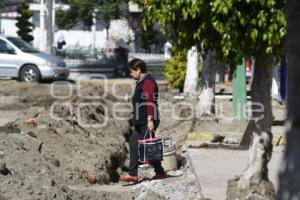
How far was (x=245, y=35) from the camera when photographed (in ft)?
20.5

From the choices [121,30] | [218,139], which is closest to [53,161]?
[218,139]

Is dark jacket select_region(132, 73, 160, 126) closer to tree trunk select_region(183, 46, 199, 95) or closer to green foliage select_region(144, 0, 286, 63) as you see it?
green foliage select_region(144, 0, 286, 63)

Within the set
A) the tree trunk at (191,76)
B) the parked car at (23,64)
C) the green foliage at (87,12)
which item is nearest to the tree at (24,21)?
the green foliage at (87,12)

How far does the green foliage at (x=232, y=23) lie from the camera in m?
6.13

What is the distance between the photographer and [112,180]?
10984 millimetres

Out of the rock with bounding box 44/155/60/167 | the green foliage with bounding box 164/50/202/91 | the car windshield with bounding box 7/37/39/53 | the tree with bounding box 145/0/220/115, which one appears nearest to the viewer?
the tree with bounding box 145/0/220/115

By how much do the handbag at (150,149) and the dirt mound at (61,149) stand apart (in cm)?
87

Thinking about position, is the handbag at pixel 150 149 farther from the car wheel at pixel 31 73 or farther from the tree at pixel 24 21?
the tree at pixel 24 21

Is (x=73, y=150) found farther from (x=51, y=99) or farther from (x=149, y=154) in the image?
(x=51, y=99)

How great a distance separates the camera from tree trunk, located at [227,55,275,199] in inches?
279

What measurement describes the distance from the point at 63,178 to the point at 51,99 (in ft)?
30.0

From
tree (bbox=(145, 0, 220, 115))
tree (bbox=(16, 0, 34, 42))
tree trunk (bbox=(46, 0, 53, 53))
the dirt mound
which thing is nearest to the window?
tree trunk (bbox=(46, 0, 53, 53))

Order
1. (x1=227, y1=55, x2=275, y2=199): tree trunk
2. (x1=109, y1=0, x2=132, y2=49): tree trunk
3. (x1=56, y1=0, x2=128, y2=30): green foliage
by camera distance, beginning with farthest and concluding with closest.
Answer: (x1=56, y1=0, x2=128, y2=30): green foliage, (x1=109, y1=0, x2=132, y2=49): tree trunk, (x1=227, y1=55, x2=275, y2=199): tree trunk

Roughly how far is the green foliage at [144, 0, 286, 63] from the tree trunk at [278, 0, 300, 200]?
2666 millimetres
